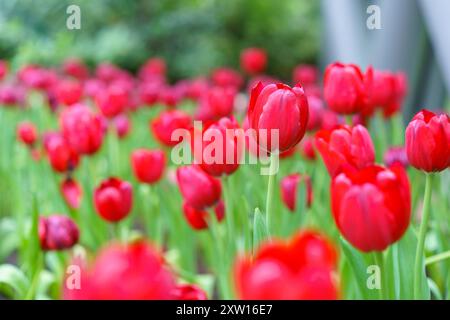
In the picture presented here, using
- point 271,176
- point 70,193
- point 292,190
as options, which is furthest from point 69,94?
point 271,176

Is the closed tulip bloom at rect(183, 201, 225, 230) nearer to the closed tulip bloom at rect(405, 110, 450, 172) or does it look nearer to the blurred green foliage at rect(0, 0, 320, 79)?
the closed tulip bloom at rect(405, 110, 450, 172)

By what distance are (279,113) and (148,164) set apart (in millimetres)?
657

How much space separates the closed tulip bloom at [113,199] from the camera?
1052 millimetres

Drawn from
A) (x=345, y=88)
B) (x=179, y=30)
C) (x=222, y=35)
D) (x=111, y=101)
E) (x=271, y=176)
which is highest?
(x=222, y=35)

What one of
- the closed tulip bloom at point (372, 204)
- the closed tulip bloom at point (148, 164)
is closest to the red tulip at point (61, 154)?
the closed tulip bloom at point (148, 164)

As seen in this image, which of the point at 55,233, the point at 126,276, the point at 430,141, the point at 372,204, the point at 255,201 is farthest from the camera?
the point at 255,201

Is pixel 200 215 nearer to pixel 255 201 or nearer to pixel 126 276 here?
pixel 255 201

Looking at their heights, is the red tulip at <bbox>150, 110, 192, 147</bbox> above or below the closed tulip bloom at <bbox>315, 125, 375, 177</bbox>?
above

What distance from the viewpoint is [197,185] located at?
86cm

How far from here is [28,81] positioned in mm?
Result: 2418

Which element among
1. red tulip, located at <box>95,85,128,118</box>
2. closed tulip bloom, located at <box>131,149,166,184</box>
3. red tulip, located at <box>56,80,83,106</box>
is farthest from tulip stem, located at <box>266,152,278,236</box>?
red tulip, located at <box>56,80,83,106</box>

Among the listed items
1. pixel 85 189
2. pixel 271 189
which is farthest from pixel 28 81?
pixel 271 189

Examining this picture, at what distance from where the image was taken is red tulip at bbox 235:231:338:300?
1.02ft

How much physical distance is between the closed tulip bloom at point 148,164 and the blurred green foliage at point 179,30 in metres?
3.18
